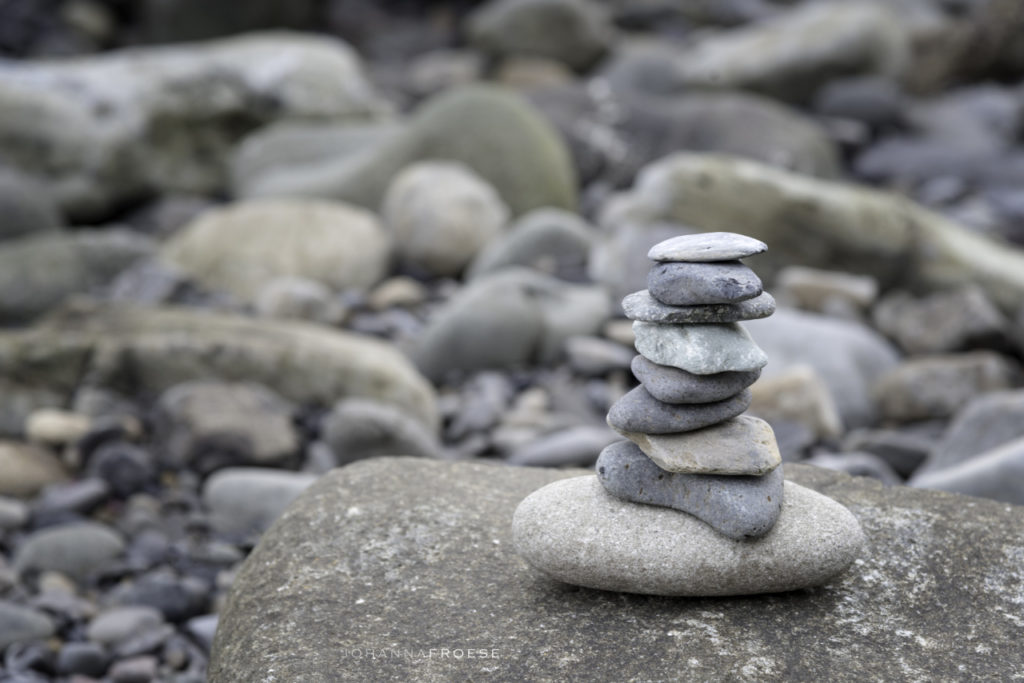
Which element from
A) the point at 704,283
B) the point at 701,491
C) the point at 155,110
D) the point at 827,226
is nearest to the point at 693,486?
the point at 701,491

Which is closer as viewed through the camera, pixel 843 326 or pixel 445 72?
pixel 843 326

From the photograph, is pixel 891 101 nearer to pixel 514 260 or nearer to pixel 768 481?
pixel 514 260

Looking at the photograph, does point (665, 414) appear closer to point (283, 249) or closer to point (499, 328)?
point (499, 328)

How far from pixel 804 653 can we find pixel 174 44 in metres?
15.7

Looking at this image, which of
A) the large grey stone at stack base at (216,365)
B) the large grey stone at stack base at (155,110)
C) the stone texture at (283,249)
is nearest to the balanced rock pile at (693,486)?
the large grey stone at stack base at (216,365)

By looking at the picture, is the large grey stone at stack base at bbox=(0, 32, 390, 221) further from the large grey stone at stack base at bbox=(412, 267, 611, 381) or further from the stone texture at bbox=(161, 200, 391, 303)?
the large grey stone at stack base at bbox=(412, 267, 611, 381)

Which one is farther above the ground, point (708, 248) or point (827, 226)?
point (708, 248)

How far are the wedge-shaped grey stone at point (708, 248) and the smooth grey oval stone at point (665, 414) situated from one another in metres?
0.34

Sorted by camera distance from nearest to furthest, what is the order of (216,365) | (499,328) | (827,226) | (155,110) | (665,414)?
(665,414) < (216,365) < (499,328) < (827,226) < (155,110)

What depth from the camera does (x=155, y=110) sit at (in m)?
10.5

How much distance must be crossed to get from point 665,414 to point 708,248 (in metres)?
0.40

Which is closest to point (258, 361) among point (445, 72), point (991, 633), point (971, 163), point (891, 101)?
point (991, 633)

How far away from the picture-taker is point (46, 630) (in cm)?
373

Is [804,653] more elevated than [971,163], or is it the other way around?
[804,653]
